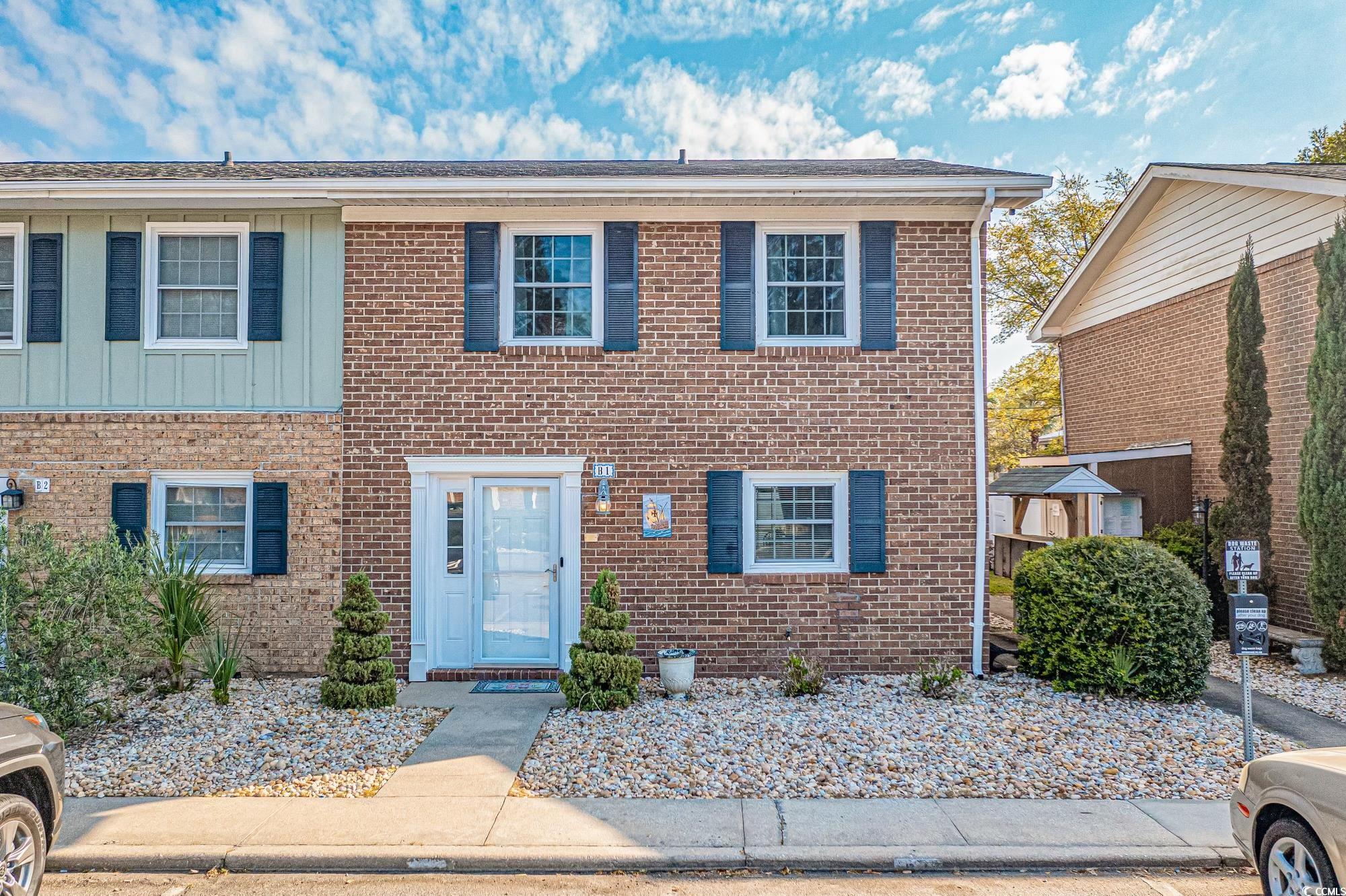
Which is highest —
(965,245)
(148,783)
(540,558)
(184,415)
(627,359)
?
(965,245)

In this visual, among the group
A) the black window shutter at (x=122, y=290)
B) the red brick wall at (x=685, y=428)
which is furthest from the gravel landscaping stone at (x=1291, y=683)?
the black window shutter at (x=122, y=290)

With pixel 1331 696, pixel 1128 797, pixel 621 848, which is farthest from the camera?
Result: pixel 1331 696

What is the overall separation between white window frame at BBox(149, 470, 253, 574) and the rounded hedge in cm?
847

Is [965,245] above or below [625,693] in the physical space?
above

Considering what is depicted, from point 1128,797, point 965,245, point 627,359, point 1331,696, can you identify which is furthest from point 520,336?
point 1331,696

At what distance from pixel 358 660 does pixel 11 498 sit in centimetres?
450

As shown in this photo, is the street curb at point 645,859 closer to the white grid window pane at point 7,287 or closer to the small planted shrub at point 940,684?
the small planted shrub at point 940,684

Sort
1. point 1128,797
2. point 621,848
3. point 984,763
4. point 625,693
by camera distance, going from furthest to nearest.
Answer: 1. point 625,693
2. point 984,763
3. point 1128,797
4. point 621,848

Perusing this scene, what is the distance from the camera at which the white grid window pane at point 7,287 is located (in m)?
8.48

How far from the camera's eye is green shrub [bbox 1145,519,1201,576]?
10781mm

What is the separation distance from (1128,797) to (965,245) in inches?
221

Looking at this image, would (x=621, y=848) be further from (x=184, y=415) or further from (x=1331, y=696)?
(x=1331, y=696)

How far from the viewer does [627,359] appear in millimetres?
8305

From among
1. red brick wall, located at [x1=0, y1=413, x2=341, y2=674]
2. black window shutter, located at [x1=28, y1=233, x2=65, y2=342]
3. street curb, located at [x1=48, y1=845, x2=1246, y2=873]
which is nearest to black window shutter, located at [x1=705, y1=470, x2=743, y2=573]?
street curb, located at [x1=48, y1=845, x2=1246, y2=873]
